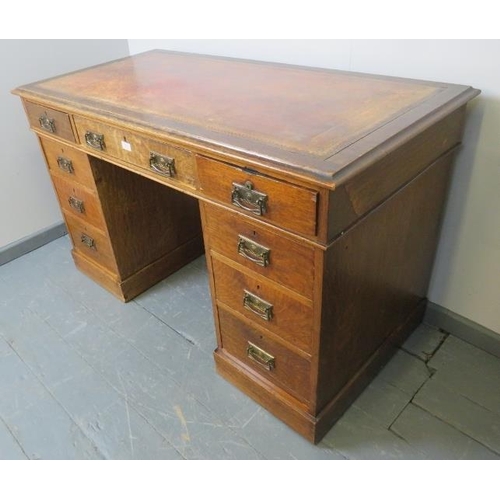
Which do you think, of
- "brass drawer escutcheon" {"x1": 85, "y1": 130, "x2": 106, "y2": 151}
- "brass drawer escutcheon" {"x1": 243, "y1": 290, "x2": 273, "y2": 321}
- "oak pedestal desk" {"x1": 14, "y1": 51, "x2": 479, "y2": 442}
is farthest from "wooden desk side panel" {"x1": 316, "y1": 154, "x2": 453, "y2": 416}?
"brass drawer escutcheon" {"x1": 85, "y1": 130, "x2": 106, "y2": 151}

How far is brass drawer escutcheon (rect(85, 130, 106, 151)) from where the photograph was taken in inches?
55.9

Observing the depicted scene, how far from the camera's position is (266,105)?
122cm

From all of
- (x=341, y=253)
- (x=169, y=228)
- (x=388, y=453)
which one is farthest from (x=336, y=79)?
(x=388, y=453)

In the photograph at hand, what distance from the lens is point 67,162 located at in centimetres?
170

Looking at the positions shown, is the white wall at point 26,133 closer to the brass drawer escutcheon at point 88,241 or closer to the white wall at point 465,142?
the brass drawer escutcheon at point 88,241

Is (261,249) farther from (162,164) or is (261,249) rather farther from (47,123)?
(47,123)

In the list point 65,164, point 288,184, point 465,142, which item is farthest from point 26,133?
point 465,142

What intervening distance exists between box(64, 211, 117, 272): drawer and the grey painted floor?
0.61 ft

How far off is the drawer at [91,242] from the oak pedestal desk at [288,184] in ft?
0.30

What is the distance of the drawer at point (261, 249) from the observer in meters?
1.03

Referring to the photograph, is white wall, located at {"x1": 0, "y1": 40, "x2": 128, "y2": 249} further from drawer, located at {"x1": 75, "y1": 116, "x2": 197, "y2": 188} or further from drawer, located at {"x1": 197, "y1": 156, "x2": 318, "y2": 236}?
drawer, located at {"x1": 197, "y1": 156, "x2": 318, "y2": 236}

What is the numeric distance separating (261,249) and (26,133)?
1.49 m

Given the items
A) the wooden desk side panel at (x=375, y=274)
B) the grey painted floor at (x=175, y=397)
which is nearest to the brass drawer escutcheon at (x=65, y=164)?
the grey painted floor at (x=175, y=397)

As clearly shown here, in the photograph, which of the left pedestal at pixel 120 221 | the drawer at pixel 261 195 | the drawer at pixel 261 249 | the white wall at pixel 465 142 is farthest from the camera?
the left pedestal at pixel 120 221
